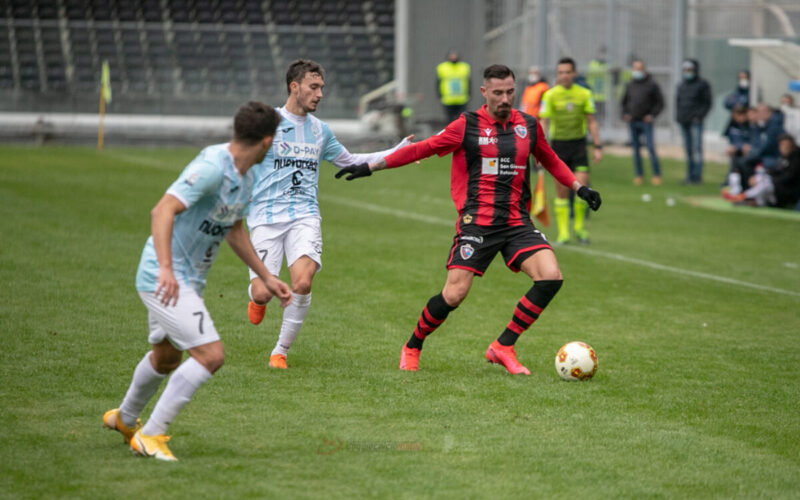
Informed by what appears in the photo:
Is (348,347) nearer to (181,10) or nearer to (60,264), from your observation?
(60,264)

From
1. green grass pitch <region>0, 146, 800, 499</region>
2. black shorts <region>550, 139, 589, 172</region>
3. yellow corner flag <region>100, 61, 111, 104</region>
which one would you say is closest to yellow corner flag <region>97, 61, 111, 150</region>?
yellow corner flag <region>100, 61, 111, 104</region>

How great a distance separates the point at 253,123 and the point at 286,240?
2.41 metres

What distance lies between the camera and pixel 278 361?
735 cm

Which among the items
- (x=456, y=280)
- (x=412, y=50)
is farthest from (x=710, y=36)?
(x=456, y=280)

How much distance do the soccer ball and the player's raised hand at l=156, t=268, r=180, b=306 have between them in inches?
122

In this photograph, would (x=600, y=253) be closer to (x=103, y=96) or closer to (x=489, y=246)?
(x=489, y=246)

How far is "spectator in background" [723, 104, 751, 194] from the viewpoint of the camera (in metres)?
19.4

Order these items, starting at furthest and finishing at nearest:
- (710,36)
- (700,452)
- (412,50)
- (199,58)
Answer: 1. (199,58)
2. (412,50)
3. (710,36)
4. (700,452)

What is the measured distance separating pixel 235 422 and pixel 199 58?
106ft

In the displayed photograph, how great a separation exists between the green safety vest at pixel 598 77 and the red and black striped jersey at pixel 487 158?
21.0m

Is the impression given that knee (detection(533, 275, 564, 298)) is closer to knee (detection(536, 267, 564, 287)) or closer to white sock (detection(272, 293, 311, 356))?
knee (detection(536, 267, 564, 287))

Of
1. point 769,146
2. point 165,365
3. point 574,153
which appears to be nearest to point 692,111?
point 769,146

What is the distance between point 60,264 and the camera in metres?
11.2

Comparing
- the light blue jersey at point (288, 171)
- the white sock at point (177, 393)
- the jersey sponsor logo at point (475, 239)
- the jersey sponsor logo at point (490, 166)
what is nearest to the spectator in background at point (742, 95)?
the jersey sponsor logo at point (490, 166)
